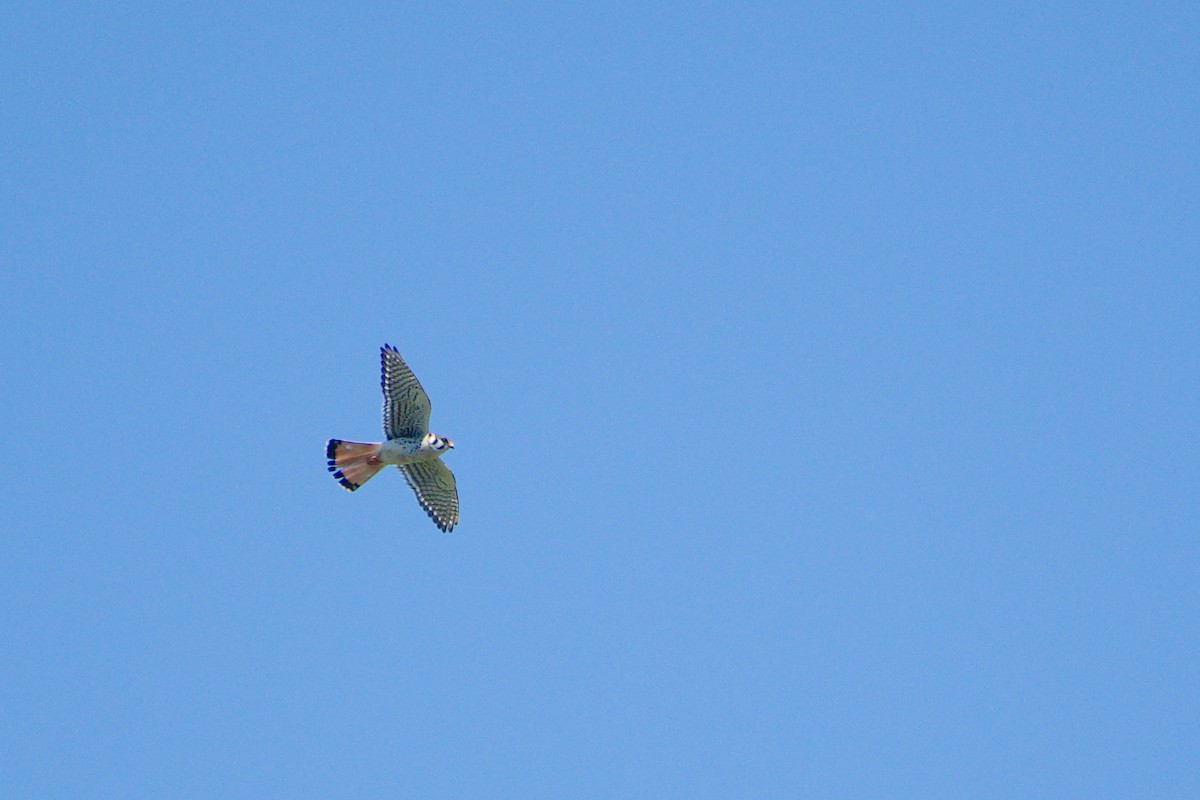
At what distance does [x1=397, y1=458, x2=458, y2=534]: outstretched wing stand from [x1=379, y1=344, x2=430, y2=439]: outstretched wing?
1.05 m

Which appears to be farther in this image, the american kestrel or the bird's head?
the bird's head

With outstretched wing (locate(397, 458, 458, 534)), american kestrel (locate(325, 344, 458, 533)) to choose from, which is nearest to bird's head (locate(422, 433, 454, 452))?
american kestrel (locate(325, 344, 458, 533))

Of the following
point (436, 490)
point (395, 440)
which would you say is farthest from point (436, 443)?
point (436, 490)

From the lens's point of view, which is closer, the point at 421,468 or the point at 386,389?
the point at 386,389

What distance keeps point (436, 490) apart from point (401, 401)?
2282 mm

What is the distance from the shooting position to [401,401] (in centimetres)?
2250

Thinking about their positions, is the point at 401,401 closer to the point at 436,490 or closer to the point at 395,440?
the point at 395,440

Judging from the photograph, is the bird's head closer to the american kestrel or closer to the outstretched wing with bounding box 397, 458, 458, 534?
the american kestrel

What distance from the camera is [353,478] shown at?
22.8 metres

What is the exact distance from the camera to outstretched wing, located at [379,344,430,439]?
22203 mm

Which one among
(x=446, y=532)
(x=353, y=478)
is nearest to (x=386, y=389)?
(x=353, y=478)

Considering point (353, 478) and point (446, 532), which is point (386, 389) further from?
point (446, 532)

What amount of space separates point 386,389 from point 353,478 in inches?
50.4

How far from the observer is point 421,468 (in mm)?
23984
